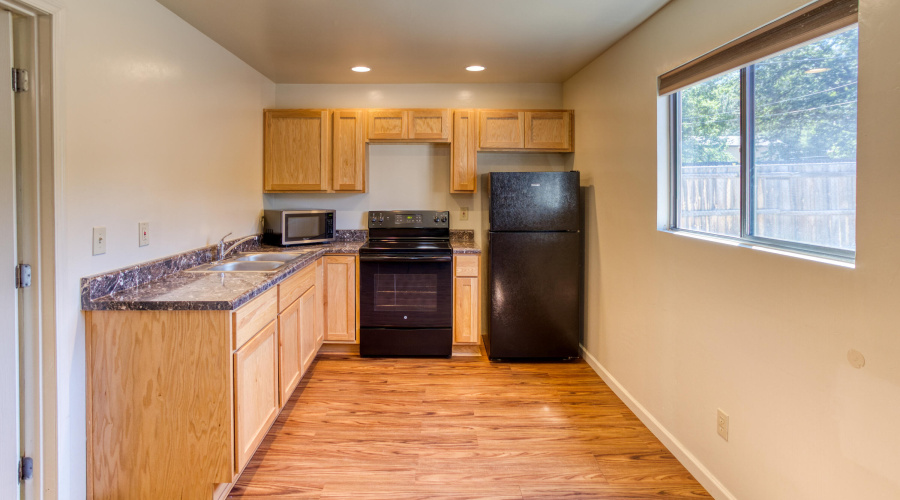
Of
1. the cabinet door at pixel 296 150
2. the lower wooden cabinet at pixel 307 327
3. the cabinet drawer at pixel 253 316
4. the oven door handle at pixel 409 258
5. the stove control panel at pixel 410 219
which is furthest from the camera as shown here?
the stove control panel at pixel 410 219

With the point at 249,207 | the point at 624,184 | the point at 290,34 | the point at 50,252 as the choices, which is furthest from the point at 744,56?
the point at 249,207

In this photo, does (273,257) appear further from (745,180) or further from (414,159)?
(745,180)

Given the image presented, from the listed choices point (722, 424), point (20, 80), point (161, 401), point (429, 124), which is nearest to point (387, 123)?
point (429, 124)

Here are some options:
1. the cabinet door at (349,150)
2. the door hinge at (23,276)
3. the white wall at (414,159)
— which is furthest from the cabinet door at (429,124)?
the door hinge at (23,276)

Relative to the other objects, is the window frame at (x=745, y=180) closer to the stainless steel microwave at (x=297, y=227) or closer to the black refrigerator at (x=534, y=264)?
the black refrigerator at (x=534, y=264)

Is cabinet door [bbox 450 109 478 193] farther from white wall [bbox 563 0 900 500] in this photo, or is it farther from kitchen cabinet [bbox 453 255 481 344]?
white wall [bbox 563 0 900 500]

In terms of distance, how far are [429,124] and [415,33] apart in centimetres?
114

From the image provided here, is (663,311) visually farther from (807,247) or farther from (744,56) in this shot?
(744,56)

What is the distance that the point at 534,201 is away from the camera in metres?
3.69

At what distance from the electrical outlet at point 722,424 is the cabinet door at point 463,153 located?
8.29 feet

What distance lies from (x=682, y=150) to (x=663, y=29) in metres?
0.63

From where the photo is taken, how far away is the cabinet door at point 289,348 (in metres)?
2.66

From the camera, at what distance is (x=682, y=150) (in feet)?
8.33

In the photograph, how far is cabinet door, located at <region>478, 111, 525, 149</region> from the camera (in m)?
4.04
